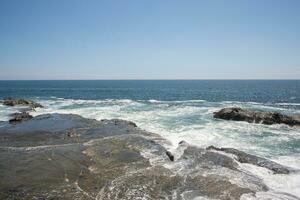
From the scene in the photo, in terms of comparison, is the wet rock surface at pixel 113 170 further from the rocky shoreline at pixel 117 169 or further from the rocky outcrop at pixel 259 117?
the rocky outcrop at pixel 259 117

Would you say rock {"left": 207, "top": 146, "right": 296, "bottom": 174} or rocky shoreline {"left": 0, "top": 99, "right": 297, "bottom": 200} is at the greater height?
rocky shoreline {"left": 0, "top": 99, "right": 297, "bottom": 200}

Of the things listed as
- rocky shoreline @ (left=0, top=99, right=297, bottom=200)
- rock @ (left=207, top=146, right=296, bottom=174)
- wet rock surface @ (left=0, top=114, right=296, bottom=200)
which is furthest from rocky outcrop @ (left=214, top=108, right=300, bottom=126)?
rock @ (left=207, top=146, right=296, bottom=174)

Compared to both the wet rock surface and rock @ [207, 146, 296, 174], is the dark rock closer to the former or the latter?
the wet rock surface

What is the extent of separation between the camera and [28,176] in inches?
566

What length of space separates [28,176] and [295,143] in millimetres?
20833

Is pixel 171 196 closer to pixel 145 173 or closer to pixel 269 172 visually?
pixel 145 173

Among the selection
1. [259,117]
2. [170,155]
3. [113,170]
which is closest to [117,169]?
[113,170]

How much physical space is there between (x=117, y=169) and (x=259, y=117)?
25925mm

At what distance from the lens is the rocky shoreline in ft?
41.7

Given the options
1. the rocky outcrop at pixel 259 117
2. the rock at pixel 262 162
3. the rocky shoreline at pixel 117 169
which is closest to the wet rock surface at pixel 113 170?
the rocky shoreline at pixel 117 169

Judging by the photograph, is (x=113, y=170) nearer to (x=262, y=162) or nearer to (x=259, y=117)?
(x=262, y=162)

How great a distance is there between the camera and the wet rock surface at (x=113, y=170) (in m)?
12.7

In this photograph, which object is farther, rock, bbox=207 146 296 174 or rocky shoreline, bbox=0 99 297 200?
rock, bbox=207 146 296 174

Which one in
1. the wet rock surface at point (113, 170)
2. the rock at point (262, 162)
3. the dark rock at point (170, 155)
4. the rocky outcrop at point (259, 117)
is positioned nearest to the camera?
the wet rock surface at point (113, 170)
